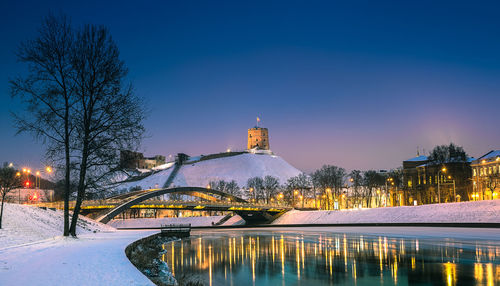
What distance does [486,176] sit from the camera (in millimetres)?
86312

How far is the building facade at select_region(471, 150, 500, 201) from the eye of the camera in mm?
81656

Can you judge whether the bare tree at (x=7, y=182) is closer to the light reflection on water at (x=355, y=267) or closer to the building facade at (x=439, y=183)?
the light reflection on water at (x=355, y=267)

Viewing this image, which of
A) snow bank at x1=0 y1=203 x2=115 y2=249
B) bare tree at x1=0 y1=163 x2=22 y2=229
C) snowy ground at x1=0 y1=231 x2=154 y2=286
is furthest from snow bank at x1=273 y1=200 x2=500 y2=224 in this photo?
bare tree at x1=0 y1=163 x2=22 y2=229

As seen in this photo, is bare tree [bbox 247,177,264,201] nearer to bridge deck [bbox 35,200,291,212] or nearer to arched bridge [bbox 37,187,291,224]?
arched bridge [bbox 37,187,291,224]

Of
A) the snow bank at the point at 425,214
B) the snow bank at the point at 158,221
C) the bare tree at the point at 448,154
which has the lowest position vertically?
the snow bank at the point at 158,221

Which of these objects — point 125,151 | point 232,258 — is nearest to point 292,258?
point 232,258

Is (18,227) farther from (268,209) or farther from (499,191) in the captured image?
(499,191)

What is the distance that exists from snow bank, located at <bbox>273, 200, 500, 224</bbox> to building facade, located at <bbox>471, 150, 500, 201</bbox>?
2619cm

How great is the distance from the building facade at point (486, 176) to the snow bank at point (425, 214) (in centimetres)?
2619

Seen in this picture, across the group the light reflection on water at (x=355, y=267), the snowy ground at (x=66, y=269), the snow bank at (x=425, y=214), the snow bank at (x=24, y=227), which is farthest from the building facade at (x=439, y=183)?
the snowy ground at (x=66, y=269)

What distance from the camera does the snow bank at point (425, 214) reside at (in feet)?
163

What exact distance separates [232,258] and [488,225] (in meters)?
32.1

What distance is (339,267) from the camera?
19547mm

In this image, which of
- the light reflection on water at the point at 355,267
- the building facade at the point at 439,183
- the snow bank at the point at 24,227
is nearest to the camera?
the light reflection on water at the point at 355,267
